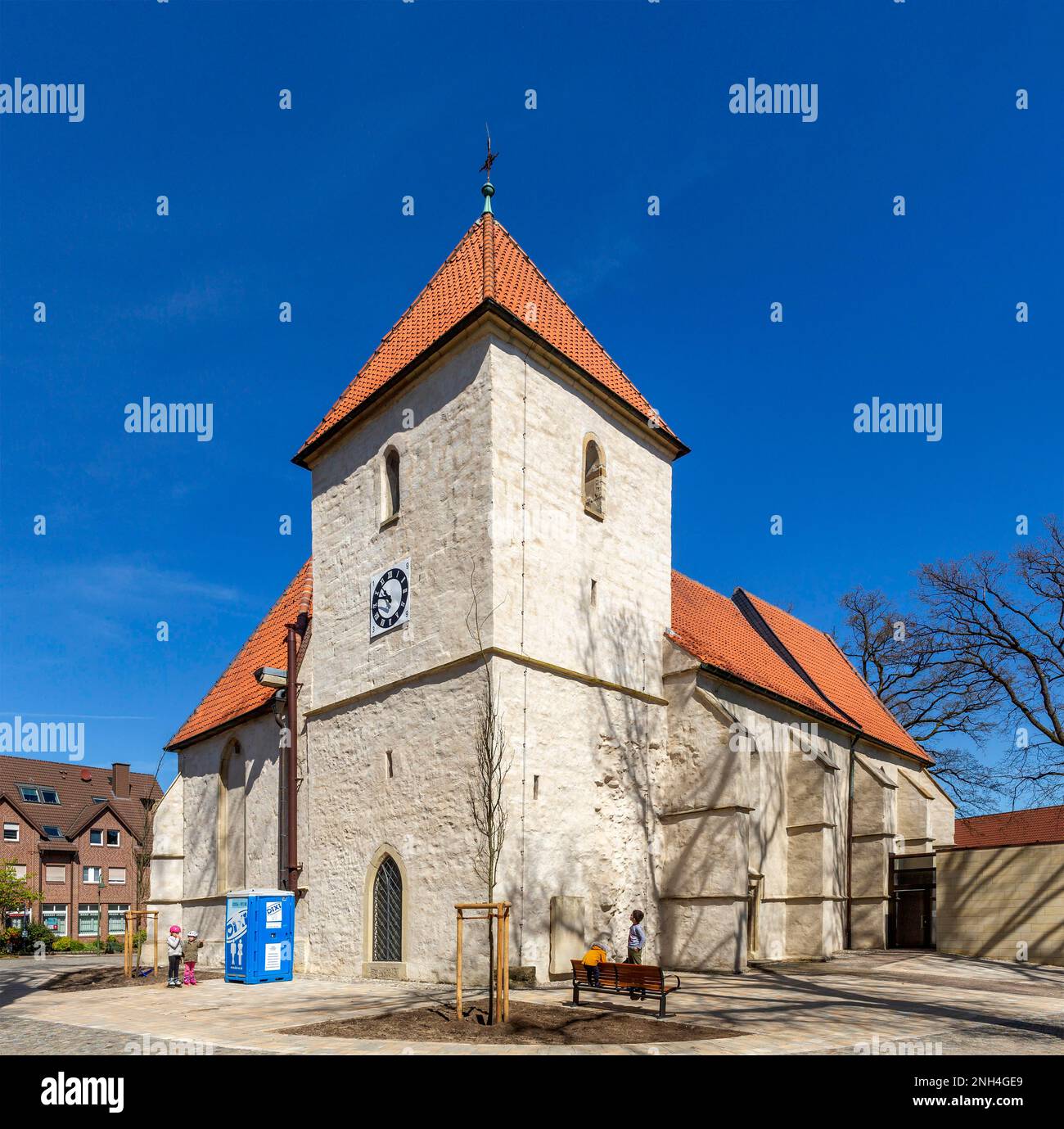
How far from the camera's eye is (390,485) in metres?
20.1

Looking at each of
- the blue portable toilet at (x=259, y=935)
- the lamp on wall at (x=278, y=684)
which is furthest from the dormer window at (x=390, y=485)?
the blue portable toilet at (x=259, y=935)

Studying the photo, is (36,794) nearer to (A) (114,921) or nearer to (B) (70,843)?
(B) (70,843)

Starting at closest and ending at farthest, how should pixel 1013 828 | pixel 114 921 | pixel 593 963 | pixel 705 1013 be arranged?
pixel 705 1013 < pixel 593 963 < pixel 1013 828 < pixel 114 921

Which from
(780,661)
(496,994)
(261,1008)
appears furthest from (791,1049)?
(780,661)

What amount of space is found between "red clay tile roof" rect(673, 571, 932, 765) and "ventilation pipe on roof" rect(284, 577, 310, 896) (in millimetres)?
7846

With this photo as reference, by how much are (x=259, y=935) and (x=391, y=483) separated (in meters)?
8.45

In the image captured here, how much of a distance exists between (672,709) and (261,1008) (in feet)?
32.6

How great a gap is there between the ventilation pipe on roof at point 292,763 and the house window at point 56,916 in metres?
38.1

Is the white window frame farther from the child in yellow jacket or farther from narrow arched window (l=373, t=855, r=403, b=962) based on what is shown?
the child in yellow jacket

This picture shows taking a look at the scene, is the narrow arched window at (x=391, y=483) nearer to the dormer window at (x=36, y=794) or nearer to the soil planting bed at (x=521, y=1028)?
the soil planting bed at (x=521, y=1028)

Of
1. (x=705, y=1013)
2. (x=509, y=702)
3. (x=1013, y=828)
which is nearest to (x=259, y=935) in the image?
(x=509, y=702)

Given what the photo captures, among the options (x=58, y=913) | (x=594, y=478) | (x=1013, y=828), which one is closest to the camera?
(x=594, y=478)

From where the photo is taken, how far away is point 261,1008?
13383 millimetres

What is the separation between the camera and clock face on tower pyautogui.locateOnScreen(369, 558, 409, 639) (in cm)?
1877
